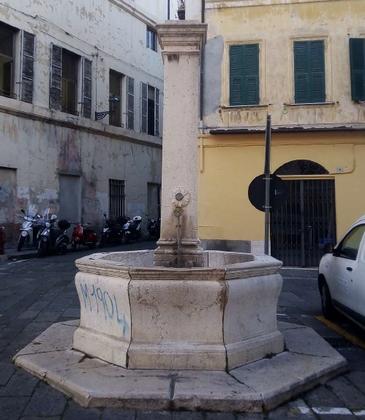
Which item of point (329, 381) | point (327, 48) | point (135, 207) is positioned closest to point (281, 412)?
point (329, 381)

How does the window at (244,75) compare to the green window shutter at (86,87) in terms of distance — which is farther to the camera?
the green window shutter at (86,87)

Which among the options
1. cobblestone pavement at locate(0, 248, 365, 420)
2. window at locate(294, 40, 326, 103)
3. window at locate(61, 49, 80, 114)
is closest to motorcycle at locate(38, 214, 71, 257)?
cobblestone pavement at locate(0, 248, 365, 420)

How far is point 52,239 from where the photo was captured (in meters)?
15.4

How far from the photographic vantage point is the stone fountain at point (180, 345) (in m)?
3.89

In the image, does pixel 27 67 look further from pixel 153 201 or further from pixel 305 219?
pixel 305 219

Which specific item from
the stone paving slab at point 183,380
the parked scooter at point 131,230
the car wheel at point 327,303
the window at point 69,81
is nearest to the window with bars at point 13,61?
the window at point 69,81

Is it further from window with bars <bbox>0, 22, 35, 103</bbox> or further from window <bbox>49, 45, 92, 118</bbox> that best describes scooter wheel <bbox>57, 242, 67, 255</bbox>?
window <bbox>49, 45, 92, 118</bbox>

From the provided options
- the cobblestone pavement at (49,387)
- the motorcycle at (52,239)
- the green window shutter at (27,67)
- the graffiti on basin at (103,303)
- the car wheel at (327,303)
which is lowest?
the cobblestone pavement at (49,387)

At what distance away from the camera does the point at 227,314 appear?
4453mm

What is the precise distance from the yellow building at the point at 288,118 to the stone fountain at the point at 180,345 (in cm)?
787

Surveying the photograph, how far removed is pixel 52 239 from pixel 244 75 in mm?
7734

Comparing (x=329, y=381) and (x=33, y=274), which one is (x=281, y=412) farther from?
(x=33, y=274)

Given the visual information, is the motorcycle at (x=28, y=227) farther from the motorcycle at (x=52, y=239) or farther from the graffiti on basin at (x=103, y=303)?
the graffiti on basin at (x=103, y=303)

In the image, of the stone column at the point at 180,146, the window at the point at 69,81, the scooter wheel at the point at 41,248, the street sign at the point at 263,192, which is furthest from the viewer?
the window at the point at 69,81
